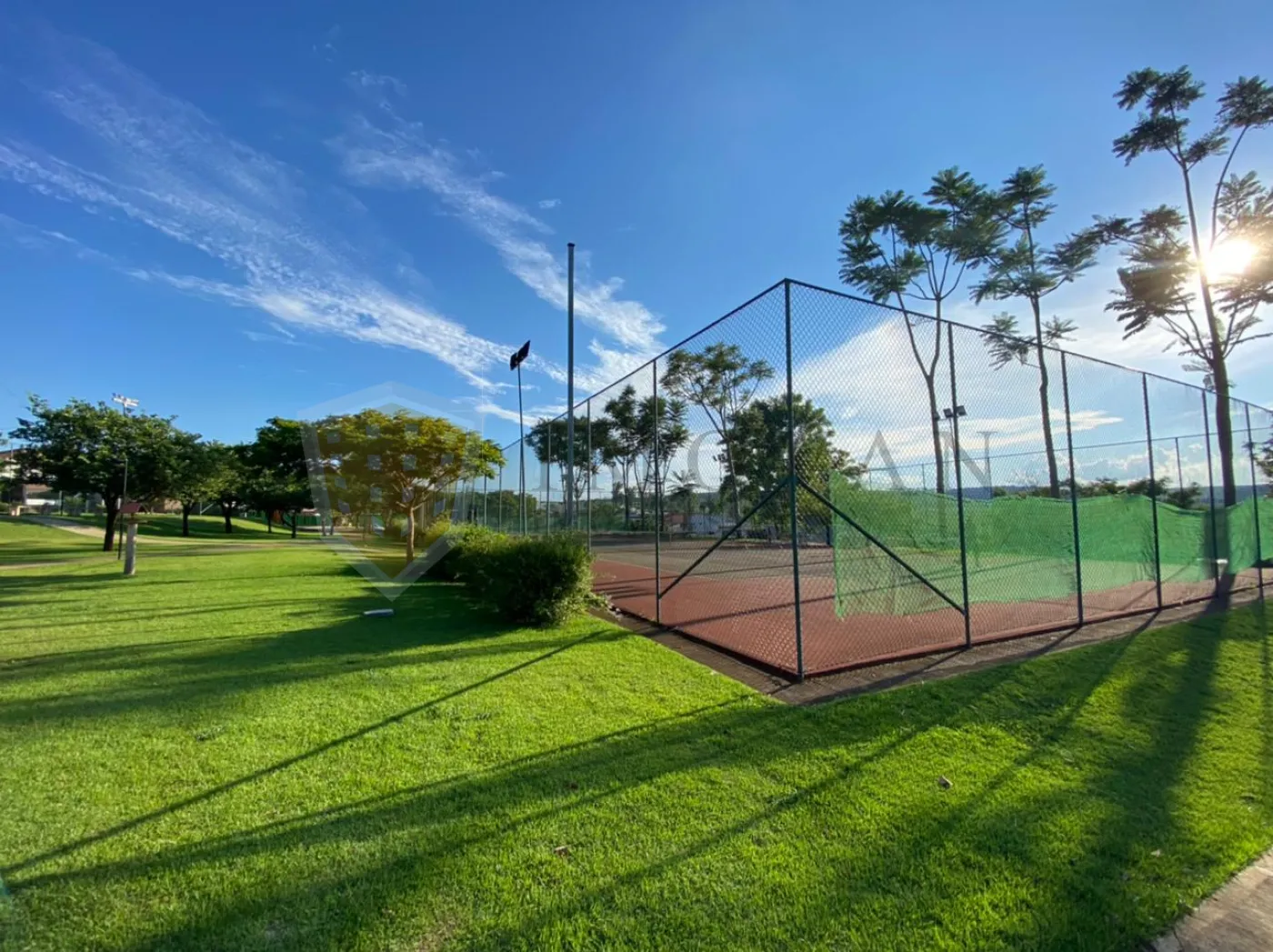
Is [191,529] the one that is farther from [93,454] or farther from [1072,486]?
[1072,486]

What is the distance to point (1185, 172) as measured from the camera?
14.1m

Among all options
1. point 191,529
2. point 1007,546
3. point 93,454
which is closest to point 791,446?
point 1007,546

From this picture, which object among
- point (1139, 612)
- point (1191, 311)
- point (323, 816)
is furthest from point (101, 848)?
point (1191, 311)

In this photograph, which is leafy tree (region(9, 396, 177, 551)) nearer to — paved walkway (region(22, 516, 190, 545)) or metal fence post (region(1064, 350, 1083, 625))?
paved walkway (region(22, 516, 190, 545))

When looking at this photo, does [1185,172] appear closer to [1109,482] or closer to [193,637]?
[1109,482]

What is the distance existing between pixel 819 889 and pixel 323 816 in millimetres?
2042

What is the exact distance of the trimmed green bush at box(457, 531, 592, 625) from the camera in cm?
623

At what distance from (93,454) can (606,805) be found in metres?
22.4

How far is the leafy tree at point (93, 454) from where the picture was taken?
16.7m

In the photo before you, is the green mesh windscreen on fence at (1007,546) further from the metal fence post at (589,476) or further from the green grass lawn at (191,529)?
the green grass lawn at (191,529)

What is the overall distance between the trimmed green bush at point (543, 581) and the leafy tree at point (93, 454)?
18.0m

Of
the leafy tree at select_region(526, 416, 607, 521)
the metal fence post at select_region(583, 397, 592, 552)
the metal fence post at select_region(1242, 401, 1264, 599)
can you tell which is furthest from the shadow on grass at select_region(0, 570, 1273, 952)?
the metal fence post at select_region(1242, 401, 1264, 599)

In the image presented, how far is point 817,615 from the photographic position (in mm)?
6766

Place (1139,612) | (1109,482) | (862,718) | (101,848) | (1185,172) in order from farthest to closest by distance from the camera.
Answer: (1185,172) → (1109,482) → (1139,612) → (862,718) → (101,848)
